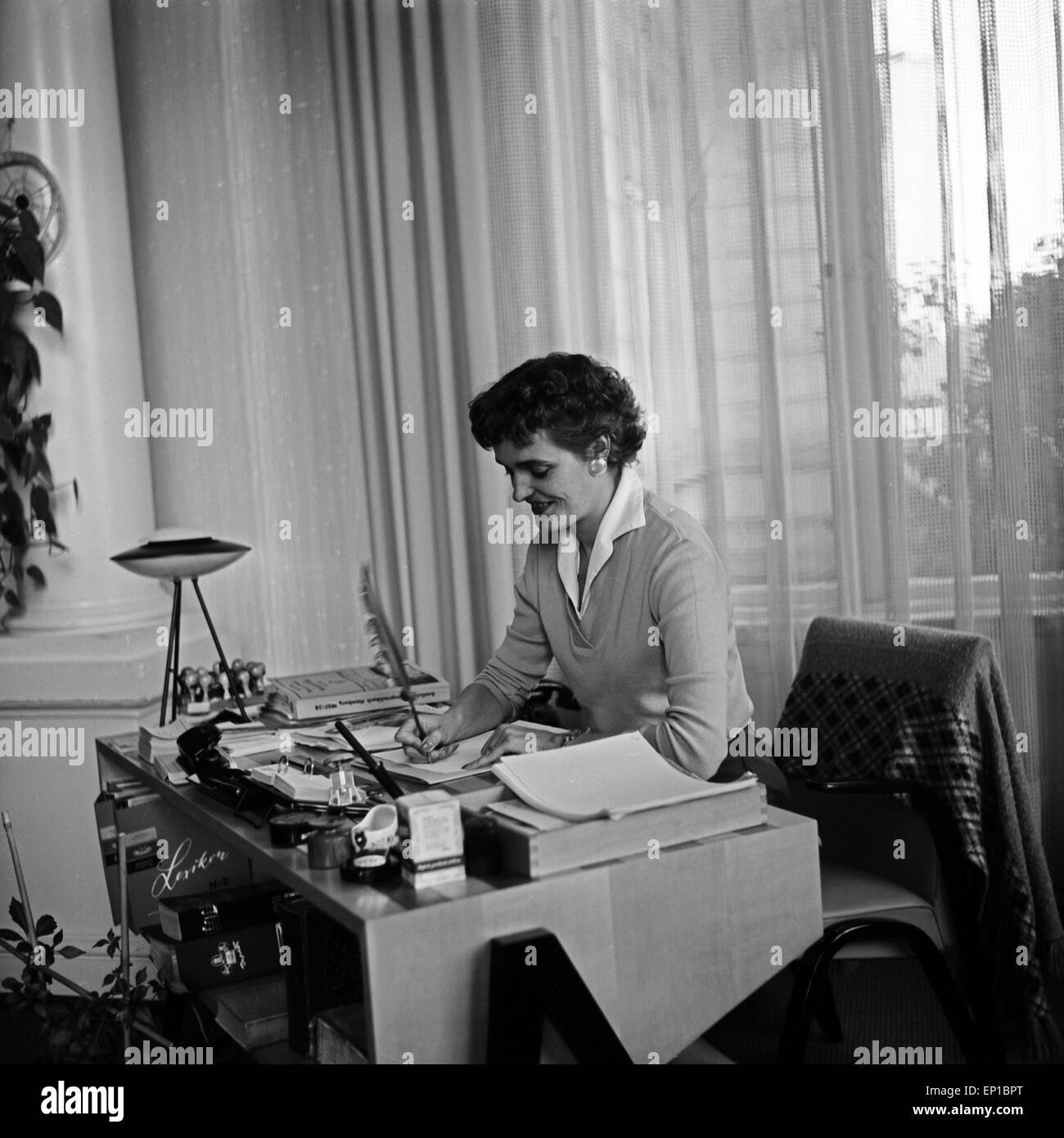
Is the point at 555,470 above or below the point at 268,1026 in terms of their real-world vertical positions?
above

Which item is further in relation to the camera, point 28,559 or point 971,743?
point 28,559

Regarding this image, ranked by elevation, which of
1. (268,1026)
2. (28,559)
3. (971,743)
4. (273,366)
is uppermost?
(273,366)

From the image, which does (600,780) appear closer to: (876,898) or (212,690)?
(876,898)

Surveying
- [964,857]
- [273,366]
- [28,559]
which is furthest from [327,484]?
[964,857]

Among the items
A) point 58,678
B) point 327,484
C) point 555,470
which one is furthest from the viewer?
point 327,484

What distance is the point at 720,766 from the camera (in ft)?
6.45

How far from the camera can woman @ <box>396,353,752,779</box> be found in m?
2.01

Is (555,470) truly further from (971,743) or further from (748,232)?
(748,232)

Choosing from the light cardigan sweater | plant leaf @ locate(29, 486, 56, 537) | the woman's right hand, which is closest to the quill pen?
the woman's right hand

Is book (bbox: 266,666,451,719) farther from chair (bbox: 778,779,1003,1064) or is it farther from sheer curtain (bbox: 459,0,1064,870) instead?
sheer curtain (bbox: 459,0,1064,870)

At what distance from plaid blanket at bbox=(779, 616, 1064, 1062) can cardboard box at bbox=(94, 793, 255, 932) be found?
3.41 feet

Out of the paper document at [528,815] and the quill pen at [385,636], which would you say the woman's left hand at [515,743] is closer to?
the quill pen at [385,636]
